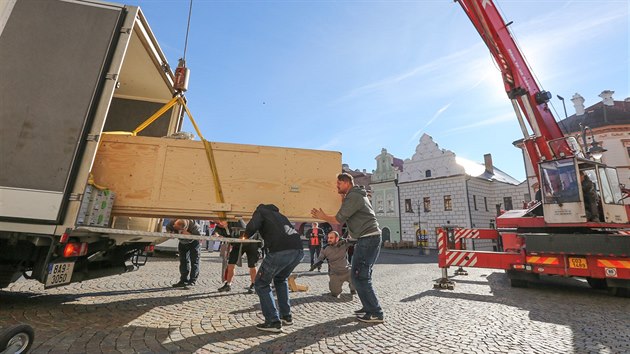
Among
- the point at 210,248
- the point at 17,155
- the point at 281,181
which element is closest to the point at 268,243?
the point at 281,181

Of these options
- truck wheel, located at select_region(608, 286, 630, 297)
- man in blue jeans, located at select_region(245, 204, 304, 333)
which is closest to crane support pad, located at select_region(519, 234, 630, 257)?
truck wheel, located at select_region(608, 286, 630, 297)

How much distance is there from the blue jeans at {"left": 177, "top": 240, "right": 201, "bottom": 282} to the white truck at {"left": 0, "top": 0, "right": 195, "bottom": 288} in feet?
8.53

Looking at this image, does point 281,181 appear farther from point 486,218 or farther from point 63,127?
point 486,218

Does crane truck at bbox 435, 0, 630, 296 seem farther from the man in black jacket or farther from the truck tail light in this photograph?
the truck tail light

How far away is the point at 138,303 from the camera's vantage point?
4855 millimetres

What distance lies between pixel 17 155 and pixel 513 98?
34.7 ft

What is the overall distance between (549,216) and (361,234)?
5.76m

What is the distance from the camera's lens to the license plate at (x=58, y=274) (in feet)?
11.1

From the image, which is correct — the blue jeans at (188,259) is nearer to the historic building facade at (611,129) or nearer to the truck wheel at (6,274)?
the truck wheel at (6,274)

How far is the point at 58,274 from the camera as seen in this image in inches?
137

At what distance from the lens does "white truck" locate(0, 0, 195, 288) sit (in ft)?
10.6

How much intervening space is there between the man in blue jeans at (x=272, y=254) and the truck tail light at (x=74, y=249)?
2043mm

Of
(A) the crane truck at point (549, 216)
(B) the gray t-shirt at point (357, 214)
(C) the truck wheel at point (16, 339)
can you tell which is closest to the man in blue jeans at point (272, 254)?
(B) the gray t-shirt at point (357, 214)

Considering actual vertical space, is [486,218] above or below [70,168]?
above
